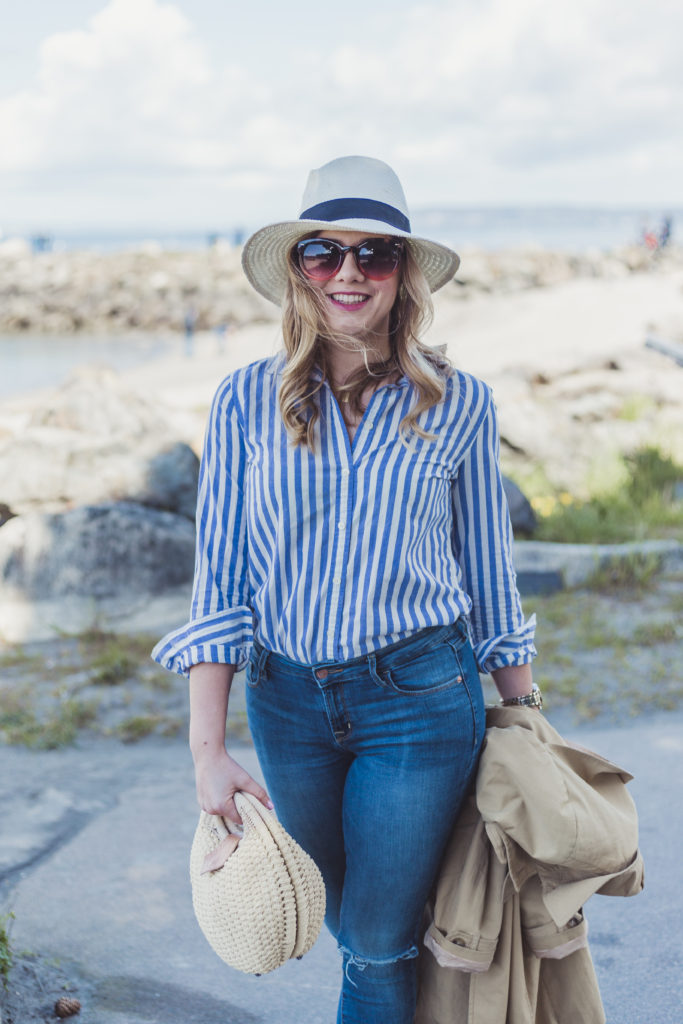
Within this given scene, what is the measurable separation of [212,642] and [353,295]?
0.71 metres

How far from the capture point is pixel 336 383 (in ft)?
6.62

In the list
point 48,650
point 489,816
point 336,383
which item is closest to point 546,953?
point 489,816

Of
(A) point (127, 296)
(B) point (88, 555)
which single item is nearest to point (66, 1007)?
(B) point (88, 555)

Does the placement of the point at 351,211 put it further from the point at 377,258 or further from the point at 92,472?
the point at 92,472

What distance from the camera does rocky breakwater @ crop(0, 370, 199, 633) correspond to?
237 inches

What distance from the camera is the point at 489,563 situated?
208 centimetres

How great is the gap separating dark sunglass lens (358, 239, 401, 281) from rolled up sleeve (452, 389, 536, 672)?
331 millimetres

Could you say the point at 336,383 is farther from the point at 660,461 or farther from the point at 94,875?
the point at 660,461

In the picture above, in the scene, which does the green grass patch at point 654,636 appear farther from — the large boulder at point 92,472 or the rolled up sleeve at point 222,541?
the rolled up sleeve at point 222,541

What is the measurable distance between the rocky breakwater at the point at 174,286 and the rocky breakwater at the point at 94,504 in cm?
2688

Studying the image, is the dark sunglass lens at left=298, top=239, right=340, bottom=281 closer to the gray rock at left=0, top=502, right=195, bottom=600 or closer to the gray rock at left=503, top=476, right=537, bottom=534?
the gray rock at left=0, top=502, right=195, bottom=600

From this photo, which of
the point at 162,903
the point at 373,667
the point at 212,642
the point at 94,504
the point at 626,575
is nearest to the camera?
the point at 373,667

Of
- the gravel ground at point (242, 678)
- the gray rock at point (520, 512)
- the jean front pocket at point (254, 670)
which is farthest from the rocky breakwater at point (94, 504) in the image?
the jean front pocket at point (254, 670)

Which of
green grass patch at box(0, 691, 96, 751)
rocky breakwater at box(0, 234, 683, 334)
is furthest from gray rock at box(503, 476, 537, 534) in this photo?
rocky breakwater at box(0, 234, 683, 334)
